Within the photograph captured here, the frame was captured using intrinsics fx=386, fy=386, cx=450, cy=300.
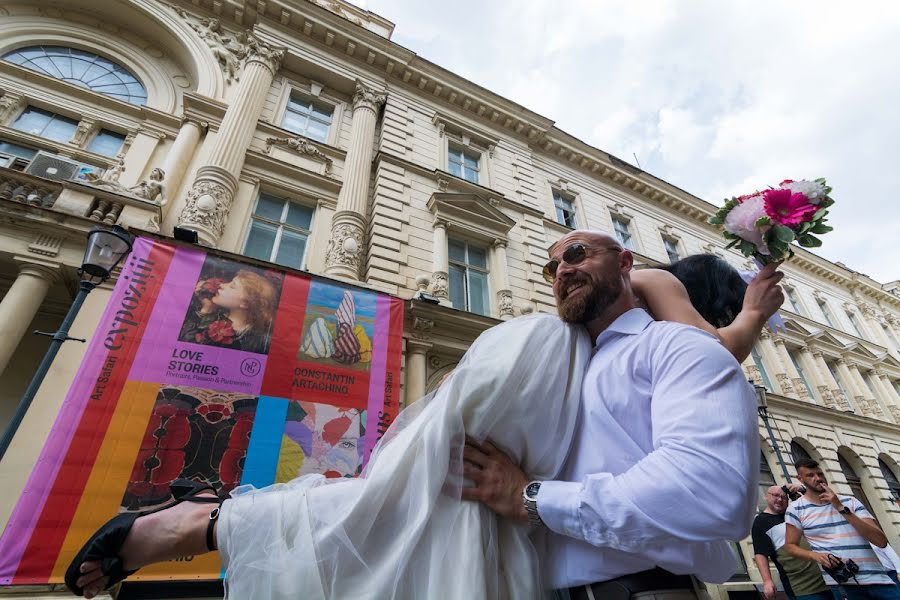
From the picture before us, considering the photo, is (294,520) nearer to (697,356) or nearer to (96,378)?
(697,356)

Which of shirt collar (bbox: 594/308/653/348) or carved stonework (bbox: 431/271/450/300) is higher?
carved stonework (bbox: 431/271/450/300)

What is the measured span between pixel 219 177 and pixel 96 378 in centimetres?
454

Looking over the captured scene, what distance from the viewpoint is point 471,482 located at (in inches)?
47.8

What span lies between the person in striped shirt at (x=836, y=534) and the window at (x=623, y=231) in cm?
1190

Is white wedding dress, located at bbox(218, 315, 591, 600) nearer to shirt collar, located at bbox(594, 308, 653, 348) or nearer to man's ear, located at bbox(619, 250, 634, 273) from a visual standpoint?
shirt collar, located at bbox(594, 308, 653, 348)

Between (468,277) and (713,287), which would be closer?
(713,287)

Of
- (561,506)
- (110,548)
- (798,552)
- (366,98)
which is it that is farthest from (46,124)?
(798,552)

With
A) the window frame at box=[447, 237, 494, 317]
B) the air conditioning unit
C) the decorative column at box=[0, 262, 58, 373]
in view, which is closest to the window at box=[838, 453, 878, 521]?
the window frame at box=[447, 237, 494, 317]

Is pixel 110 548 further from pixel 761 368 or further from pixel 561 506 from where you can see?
pixel 761 368

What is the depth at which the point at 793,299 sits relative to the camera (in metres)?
19.7

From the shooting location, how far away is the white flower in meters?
1.73

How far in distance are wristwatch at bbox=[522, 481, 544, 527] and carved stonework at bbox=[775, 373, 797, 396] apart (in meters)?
18.7

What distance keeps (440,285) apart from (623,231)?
10269 mm

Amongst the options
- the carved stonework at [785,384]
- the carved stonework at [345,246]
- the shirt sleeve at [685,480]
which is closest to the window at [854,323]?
the carved stonework at [785,384]
